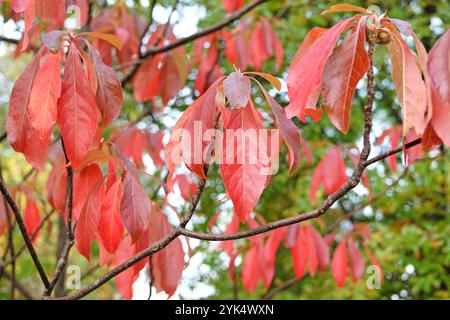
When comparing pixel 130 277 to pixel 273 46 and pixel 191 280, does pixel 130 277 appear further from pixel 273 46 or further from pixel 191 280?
pixel 191 280

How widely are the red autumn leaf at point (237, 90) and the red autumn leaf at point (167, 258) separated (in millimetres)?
377

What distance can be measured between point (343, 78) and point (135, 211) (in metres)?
0.37

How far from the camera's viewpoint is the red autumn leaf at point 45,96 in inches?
34.4

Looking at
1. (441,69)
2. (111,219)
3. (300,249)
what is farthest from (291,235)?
(441,69)

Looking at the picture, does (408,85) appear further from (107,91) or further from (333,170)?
(333,170)

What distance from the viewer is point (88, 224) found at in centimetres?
99

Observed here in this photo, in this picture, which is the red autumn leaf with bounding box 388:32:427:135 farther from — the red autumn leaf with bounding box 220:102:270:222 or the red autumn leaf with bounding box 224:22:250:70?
the red autumn leaf with bounding box 224:22:250:70

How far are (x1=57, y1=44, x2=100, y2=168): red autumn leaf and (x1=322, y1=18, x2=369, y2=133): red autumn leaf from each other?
0.34 metres

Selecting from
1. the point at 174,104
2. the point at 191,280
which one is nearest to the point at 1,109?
the point at 174,104

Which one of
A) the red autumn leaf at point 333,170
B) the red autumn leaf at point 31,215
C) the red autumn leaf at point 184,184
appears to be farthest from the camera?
the red autumn leaf at point 333,170

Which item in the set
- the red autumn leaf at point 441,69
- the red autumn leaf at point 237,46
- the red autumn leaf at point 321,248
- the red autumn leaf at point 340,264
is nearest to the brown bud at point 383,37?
the red autumn leaf at point 441,69

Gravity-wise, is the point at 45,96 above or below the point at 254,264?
above

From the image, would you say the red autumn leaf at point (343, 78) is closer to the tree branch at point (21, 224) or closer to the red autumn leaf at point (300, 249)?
the tree branch at point (21, 224)

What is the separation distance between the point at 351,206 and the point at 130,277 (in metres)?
2.43
